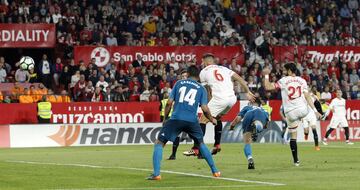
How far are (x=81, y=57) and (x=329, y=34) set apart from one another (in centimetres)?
1445

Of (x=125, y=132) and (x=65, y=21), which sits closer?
(x=125, y=132)

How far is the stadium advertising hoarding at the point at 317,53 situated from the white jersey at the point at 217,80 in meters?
23.4

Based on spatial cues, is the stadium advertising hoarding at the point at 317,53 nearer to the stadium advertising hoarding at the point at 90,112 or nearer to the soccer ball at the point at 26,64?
the stadium advertising hoarding at the point at 90,112

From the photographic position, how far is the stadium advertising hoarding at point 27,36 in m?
41.2

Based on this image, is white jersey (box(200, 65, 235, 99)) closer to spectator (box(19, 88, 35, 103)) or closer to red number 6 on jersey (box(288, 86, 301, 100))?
red number 6 on jersey (box(288, 86, 301, 100))

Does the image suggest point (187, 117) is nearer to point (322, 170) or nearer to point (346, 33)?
point (322, 170)

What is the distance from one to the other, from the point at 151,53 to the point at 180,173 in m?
25.0

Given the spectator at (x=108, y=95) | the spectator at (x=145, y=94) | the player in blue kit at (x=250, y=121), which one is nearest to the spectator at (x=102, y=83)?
the spectator at (x=108, y=95)

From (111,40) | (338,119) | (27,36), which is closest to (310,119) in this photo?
(338,119)

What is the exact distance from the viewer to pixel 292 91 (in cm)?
2164

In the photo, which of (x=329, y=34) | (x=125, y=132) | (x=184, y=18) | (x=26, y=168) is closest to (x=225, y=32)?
(x=184, y=18)

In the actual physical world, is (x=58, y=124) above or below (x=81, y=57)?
below

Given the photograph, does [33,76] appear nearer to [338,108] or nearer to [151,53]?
[151,53]

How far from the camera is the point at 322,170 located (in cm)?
1995
